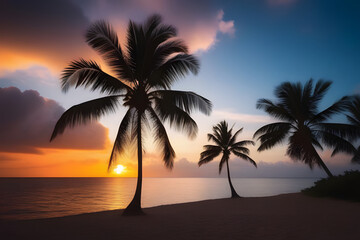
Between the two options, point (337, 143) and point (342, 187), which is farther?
point (337, 143)

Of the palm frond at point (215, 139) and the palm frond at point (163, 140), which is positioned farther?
the palm frond at point (215, 139)

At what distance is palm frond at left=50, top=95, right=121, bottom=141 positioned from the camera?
979 centimetres

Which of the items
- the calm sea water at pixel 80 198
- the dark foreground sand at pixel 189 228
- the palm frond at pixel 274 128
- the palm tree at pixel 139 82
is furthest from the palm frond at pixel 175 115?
the calm sea water at pixel 80 198

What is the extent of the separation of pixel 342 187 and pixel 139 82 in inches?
560

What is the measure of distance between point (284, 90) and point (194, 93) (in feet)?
36.4

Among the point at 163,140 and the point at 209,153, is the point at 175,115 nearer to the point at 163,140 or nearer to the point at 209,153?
the point at 163,140

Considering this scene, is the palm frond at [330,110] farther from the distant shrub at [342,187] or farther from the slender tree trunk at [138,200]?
the slender tree trunk at [138,200]

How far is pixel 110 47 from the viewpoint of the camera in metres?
10.6

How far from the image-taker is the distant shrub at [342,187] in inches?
513

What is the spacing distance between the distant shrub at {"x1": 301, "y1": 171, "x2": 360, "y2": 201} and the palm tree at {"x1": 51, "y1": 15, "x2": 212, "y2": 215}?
10.6 m

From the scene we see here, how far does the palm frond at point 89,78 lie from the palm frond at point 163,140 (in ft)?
7.08

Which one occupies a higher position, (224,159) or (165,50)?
(165,50)

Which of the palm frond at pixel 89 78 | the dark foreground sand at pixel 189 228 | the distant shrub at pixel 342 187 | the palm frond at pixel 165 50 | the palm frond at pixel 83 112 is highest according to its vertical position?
the palm frond at pixel 165 50

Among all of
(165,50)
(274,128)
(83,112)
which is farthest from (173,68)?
(274,128)
